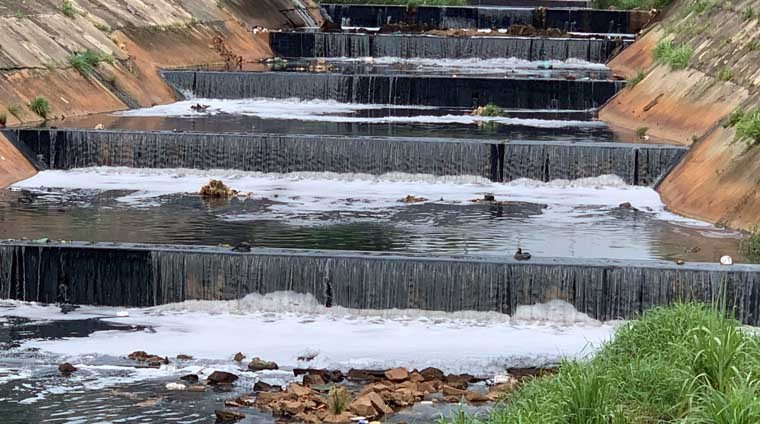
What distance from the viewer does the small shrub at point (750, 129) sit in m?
23.3

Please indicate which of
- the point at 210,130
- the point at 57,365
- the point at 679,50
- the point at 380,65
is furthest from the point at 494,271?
the point at 380,65

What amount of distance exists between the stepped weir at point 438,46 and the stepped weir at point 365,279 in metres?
26.1

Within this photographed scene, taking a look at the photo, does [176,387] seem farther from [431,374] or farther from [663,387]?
[663,387]

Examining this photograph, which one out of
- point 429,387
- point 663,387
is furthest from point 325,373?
point 663,387

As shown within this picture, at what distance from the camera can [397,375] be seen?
15.1m

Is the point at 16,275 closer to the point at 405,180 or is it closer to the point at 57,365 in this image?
the point at 57,365

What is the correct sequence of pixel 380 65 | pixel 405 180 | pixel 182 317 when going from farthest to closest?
1. pixel 380 65
2. pixel 405 180
3. pixel 182 317

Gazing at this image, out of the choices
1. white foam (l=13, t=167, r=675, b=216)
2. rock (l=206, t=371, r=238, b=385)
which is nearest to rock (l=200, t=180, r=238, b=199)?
white foam (l=13, t=167, r=675, b=216)

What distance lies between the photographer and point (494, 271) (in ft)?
59.6

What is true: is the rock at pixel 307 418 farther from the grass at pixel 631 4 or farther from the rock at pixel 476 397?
the grass at pixel 631 4

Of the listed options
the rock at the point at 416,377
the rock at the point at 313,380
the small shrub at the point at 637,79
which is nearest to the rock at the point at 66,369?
the rock at the point at 313,380

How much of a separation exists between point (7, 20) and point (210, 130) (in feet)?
19.1

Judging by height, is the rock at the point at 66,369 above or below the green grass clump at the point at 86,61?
below

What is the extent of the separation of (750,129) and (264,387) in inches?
431
